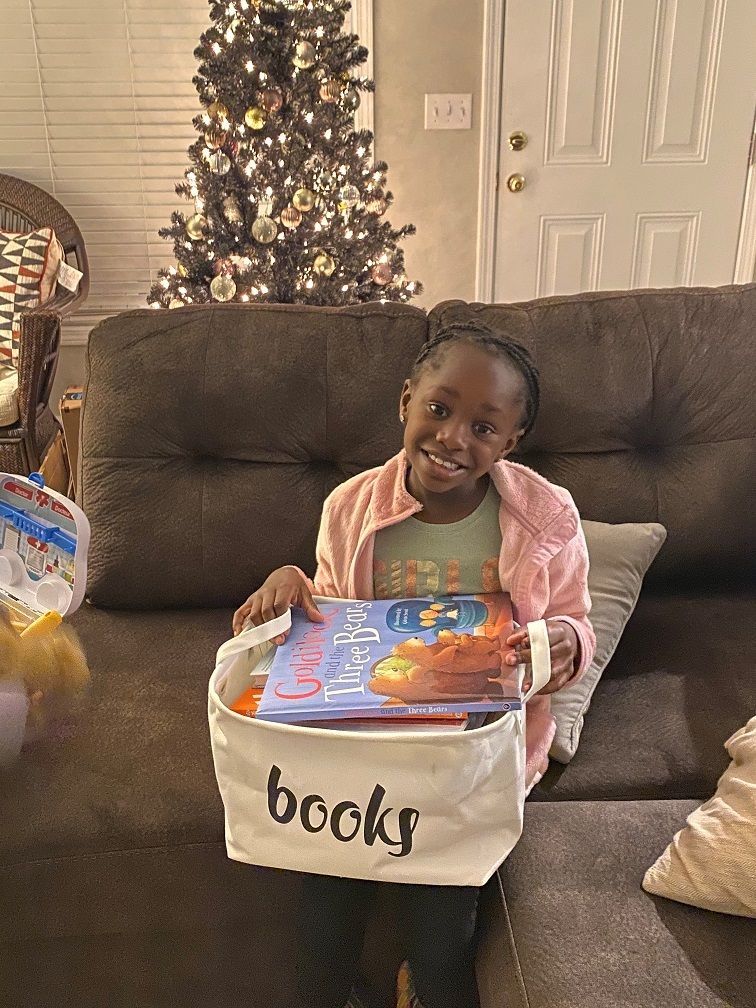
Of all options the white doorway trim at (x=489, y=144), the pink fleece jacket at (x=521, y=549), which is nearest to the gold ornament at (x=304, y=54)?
the white doorway trim at (x=489, y=144)

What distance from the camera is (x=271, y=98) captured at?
7.58 feet

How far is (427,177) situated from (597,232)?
70 centimetres

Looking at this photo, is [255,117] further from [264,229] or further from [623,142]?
[623,142]

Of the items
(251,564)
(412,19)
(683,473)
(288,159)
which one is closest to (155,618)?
(251,564)

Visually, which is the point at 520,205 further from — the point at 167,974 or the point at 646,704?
the point at 167,974

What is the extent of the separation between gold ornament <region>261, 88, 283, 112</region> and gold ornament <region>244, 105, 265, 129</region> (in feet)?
0.07

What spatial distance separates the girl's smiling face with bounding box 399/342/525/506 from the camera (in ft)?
3.68

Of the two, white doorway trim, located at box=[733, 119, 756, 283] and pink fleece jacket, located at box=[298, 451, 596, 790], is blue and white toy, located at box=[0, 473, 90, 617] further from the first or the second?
white doorway trim, located at box=[733, 119, 756, 283]

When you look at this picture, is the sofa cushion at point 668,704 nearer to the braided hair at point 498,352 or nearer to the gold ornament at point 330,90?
the braided hair at point 498,352

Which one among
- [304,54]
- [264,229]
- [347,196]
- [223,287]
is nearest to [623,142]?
[347,196]

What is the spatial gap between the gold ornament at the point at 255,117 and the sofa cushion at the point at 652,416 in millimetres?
1139

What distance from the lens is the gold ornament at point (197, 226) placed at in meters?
2.39

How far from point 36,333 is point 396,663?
1.89 m

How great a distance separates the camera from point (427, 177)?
327 cm
